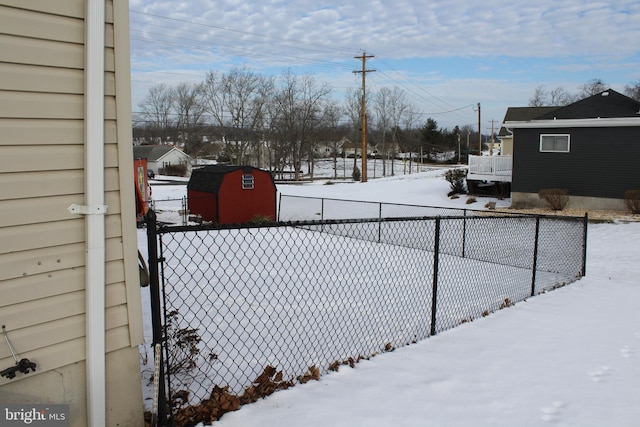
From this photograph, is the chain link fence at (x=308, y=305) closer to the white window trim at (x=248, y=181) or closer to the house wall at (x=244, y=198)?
the house wall at (x=244, y=198)

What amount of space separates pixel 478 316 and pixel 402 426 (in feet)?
9.26

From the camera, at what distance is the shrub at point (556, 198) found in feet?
57.5

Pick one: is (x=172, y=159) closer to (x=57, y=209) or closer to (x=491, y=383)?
(x=491, y=383)

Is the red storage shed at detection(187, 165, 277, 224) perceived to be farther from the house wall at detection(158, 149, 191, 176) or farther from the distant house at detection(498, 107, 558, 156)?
the house wall at detection(158, 149, 191, 176)

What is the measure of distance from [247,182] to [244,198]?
58 cm

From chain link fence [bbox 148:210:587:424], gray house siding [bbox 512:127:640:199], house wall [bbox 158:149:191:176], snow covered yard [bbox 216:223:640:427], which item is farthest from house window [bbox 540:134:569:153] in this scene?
house wall [bbox 158:149:191:176]

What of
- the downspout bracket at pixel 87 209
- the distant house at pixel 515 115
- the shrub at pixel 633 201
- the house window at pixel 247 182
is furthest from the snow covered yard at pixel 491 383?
the distant house at pixel 515 115

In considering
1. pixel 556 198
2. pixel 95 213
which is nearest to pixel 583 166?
pixel 556 198

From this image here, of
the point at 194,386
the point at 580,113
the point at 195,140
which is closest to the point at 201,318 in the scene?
the point at 194,386

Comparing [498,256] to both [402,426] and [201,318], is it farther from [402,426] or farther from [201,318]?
[402,426]

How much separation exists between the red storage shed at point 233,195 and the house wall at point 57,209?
45.1ft

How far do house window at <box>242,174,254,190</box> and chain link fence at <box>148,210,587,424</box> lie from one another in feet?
21.9

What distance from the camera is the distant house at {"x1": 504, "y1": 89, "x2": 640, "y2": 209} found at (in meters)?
17.2

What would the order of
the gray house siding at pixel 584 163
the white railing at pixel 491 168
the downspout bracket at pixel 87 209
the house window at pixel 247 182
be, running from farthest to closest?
the white railing at pixel 491 168 → the gray house siding at pixel 584 163 → the house window at pixel 247 182 → the downspout bracket at pixel 87 209
